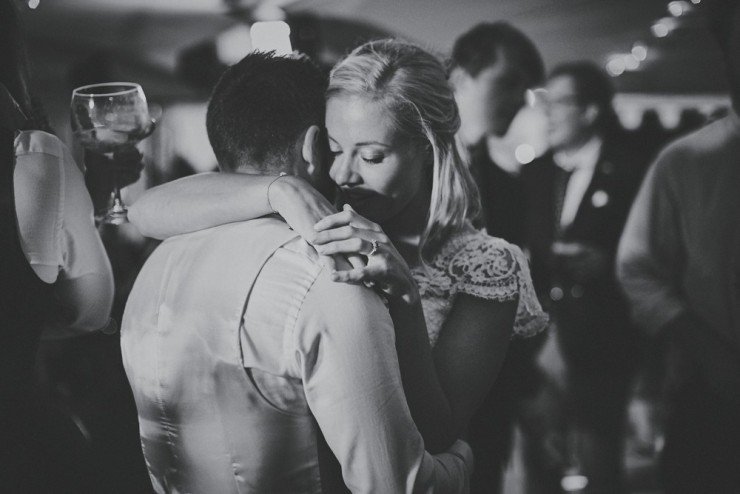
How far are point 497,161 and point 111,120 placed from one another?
146 centimetres

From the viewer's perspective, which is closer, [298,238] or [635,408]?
[298,238]

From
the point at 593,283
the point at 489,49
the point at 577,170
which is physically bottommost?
the point at 593,283

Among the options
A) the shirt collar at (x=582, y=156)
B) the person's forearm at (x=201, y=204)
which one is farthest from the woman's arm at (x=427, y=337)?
the shirt collar at (x=582, y=156)

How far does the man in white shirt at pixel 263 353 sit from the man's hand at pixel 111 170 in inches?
19.9

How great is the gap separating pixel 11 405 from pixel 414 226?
947mm

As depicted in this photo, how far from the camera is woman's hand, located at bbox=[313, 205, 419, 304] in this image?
107 centimetres

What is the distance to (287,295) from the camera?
3.49ft

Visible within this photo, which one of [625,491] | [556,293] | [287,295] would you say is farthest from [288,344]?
[625,491]

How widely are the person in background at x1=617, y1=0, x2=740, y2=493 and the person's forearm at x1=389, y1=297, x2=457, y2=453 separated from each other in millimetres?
1094

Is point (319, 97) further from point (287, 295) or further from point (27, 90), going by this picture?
point (27, 90)

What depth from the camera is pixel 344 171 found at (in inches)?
60.9

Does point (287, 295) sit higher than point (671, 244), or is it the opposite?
point (287, 295)

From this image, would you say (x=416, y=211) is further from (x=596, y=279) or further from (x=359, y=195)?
(x=596, y=279)

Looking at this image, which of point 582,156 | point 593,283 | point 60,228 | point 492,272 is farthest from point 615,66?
point 60,228
